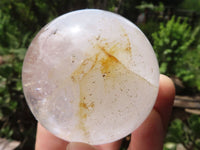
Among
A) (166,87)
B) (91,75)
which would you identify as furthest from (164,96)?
(91,75)

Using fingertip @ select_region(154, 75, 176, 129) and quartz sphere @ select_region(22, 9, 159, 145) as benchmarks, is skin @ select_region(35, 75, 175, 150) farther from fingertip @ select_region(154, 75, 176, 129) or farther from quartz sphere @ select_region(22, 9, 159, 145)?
quartz sphere @ select_region(22, 9, 159, 145)

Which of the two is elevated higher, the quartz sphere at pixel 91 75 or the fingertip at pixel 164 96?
the quartz sphere at pixel 91 75

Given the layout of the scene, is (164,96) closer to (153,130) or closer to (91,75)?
(153,130)

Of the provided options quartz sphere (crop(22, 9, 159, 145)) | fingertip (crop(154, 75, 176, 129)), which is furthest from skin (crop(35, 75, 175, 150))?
quartz sphere (crop(22, 9, 159, 145))

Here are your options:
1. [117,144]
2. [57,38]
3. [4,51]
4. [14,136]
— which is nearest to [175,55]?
[117,144]

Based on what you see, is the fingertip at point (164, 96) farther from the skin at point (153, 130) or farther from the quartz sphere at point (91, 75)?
the quartz sphere at point (91, 75)

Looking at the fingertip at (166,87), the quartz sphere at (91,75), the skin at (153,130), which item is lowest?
the skin at (153,130)

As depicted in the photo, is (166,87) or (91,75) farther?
(166,87)

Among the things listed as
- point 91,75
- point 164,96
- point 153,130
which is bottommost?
point 153,130

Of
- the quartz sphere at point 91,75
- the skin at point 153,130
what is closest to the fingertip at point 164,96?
the skin at point 153,130
